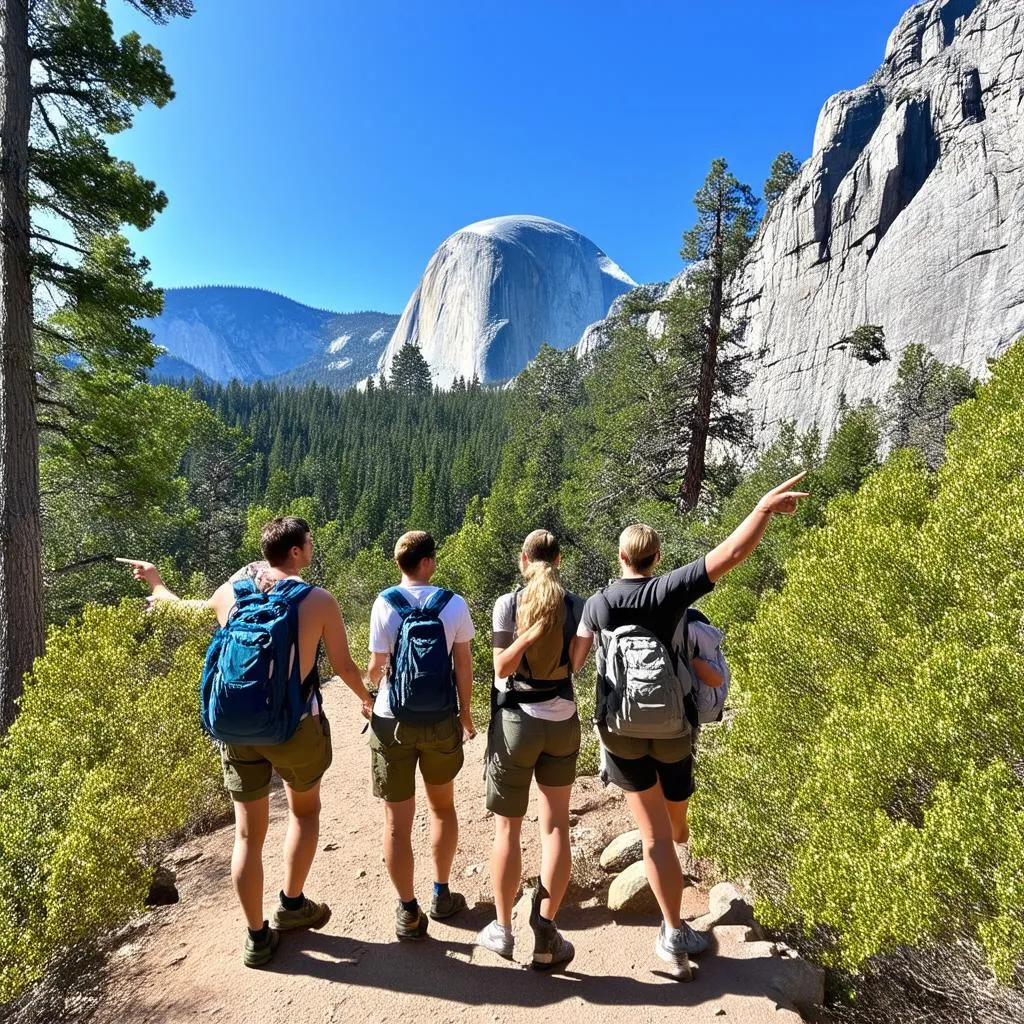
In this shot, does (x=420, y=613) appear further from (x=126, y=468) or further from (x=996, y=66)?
(x=996, y=66)

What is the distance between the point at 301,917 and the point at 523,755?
5.62ft

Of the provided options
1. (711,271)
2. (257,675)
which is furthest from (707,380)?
(257,675)

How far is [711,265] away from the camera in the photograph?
12211mm

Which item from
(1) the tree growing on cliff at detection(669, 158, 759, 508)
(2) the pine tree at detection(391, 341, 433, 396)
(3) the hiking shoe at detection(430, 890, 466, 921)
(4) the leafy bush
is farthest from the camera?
(2) the pine tree at detection(391, 341, 433, 396)

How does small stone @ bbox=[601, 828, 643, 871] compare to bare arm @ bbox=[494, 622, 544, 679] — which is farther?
small stone @ bbox=[601, 828, 643, 871]

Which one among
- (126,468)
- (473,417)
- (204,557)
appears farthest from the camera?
Answer: (473,417)

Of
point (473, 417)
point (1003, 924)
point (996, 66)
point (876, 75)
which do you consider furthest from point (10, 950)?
point (473, 417)

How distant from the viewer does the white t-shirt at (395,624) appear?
288 cm

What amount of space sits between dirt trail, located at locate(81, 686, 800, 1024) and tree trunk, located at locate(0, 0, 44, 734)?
3.05m

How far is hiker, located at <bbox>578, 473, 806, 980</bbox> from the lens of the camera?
2.61 metres

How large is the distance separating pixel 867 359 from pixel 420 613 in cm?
3966

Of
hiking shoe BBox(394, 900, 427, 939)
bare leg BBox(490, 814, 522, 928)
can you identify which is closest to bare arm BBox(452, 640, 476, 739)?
bare leg BBox(490, 814, 522, 928)

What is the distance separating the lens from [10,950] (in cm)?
296

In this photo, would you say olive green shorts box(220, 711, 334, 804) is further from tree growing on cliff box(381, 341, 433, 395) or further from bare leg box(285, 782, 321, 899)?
tree growing on cliff box(381, 341, 433, 395)
